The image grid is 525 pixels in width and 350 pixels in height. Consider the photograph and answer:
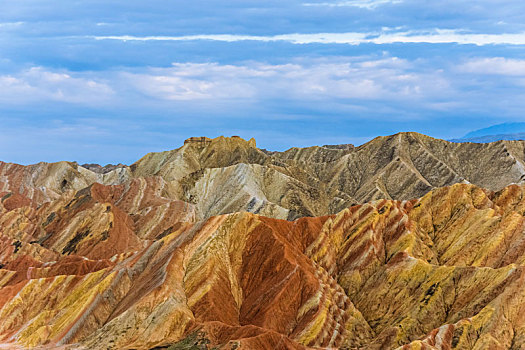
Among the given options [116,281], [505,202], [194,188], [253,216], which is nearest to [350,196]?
[194,188]

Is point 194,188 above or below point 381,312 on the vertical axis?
above

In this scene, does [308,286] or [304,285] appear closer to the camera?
[308,286]

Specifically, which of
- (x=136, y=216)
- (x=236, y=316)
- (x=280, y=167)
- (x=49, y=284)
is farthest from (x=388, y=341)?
(x=280, y=167)

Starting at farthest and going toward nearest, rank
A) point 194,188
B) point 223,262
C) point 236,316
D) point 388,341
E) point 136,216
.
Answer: point 194,188, point 136,216, point 223,262, point 236,316, point 388,341

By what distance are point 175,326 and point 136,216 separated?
8120 centimetres

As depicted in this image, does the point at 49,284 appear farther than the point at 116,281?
Yes

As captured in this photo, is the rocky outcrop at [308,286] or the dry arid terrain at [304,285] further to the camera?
the rocky outcrop at [308,286]

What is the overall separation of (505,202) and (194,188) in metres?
93.6

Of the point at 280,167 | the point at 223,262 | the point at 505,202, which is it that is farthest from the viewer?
the point at 280,167

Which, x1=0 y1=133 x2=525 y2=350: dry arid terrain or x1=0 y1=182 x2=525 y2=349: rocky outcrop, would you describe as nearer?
x1=0 y1=133 x2=525 y2=350: dry arid terrain

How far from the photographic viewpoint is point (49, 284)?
94875 millimetres

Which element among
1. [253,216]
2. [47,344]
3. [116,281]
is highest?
[253,216]

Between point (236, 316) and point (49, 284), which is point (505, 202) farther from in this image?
point (49, 284)

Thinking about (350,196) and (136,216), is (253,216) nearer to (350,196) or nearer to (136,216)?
(136,216)
